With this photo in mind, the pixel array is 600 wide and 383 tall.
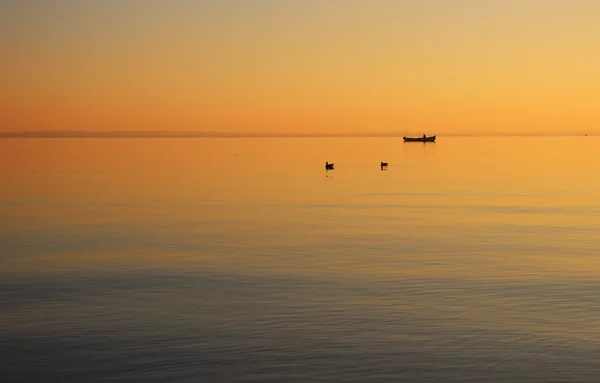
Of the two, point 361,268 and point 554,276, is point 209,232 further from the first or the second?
point 554,276

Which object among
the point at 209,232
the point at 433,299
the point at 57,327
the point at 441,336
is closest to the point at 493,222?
the point at 209,232

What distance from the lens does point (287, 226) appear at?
184ft

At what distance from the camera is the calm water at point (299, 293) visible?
23.1 meters

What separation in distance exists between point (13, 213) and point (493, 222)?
129ft

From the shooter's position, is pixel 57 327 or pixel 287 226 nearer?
pixel 57 327

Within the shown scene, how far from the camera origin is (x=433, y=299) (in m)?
31.1

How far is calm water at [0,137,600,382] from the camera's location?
23.1 metres

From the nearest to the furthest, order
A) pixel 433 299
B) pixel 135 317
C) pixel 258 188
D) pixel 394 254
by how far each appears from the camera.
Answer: pixel 135 317 → pixel 433 299 → pixel 394 254 → pixel 258 188

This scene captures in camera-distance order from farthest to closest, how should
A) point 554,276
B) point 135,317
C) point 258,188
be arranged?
point 258,188 < point 554,276 < point 135,317

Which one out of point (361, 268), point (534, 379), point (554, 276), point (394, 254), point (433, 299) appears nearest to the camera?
point (534, 379)

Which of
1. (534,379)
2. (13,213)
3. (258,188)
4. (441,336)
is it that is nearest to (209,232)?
(13,213)

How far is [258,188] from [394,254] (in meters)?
51.1

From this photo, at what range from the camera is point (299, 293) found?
32.4 m

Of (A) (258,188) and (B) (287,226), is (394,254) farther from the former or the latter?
(A) (258,188)
